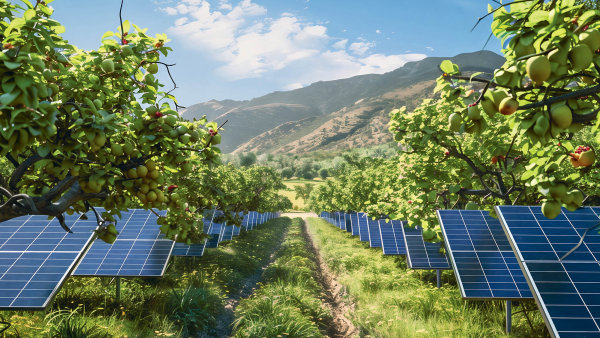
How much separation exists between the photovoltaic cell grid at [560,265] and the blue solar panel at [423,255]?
477cm

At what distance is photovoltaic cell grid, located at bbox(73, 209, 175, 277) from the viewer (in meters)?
8.18

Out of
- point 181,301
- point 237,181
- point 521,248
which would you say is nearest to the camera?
point 521,248

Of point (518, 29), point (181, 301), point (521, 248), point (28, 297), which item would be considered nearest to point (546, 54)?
point (518, 29)

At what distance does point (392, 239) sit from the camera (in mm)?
14422

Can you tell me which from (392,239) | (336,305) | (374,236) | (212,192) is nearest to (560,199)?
(336,305)

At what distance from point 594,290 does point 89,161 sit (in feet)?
22.3

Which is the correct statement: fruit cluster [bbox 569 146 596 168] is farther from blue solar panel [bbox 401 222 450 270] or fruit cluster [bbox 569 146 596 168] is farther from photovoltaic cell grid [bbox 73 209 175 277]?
photovoltaic cell grid [bbox 73 209 175 277]

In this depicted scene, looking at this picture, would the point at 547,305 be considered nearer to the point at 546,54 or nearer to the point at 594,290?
the point at 594,290

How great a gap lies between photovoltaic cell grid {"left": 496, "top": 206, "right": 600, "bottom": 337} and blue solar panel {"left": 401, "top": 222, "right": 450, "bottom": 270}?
15.7 feet

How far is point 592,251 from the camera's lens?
197 inches

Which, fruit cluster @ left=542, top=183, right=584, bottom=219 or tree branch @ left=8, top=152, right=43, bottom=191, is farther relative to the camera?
tree branch @ left=8, top=152, right=43, bottom=191

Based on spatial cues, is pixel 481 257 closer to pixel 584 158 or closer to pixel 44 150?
pixel 584 158

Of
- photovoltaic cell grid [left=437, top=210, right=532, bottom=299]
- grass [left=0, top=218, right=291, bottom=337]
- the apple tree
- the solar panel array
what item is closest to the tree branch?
the apple tree

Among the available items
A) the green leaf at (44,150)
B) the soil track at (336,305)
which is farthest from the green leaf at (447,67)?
the soil track at (336,305)
